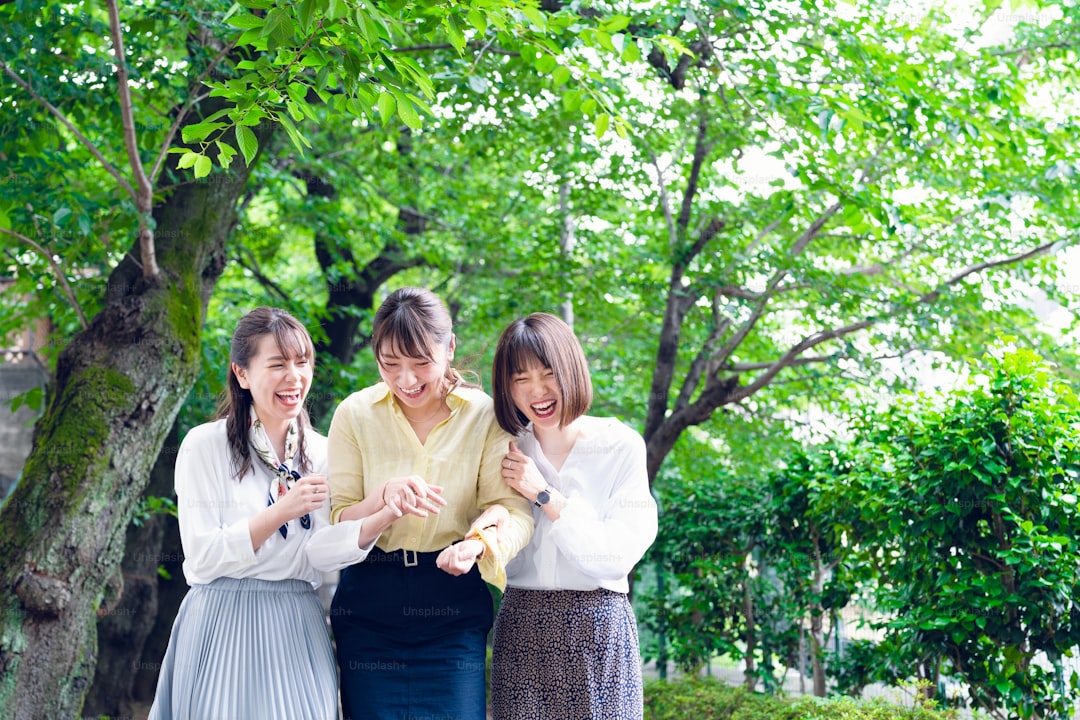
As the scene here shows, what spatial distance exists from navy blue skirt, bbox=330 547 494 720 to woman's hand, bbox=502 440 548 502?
12.5 inches

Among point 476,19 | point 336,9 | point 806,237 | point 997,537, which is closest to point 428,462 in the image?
point 336,9

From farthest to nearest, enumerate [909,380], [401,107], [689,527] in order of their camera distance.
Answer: [909,380], [689,527], [401,107]

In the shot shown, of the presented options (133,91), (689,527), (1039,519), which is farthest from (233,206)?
(1039,519)

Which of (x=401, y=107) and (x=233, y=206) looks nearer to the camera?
(x=401, y=107)

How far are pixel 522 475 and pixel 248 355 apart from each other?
878 mm

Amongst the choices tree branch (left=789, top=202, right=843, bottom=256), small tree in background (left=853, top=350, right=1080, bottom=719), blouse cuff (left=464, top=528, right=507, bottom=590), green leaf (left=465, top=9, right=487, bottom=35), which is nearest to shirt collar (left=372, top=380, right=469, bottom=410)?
blouse cuff (left=464, top=528, right=507, bottom=590)

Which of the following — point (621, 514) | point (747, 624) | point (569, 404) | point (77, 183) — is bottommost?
point (747, 624)

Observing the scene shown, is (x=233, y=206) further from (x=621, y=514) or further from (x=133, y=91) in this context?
(x=621, y=514)

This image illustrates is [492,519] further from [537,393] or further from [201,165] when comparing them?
[201,165]

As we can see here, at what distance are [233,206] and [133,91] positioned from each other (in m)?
1.40

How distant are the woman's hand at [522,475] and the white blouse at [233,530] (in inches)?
16.5

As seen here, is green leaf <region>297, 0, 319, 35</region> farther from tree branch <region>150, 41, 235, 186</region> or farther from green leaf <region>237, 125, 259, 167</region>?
tree branch <region>150, 41, 235, 186</region>

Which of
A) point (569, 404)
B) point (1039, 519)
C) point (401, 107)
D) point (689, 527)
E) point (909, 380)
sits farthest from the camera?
point (909, 380)

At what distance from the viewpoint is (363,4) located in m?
2.72
